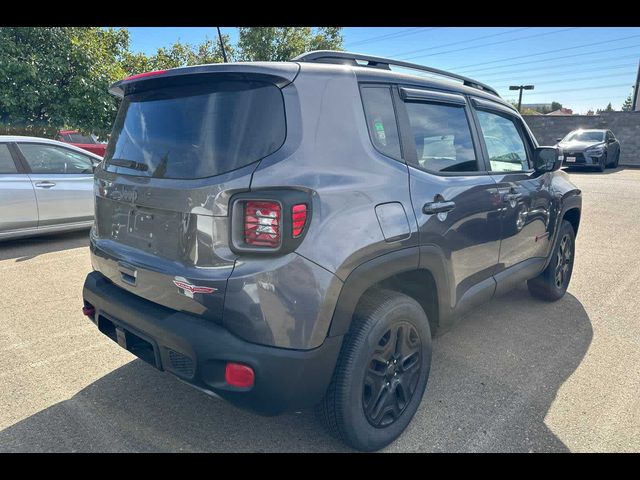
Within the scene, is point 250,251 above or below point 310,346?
above

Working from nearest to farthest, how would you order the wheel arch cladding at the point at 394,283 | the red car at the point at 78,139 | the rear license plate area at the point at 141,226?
the wheel arch cladding at the point at 394,283
the rear license plate area at the point at 141,226
the red car at the point at 78,139

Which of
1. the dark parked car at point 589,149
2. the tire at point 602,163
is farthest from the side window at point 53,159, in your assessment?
the tire at point 602,163

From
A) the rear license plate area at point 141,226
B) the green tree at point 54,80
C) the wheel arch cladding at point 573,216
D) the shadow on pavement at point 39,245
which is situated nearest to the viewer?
the rear license plate area at point 141,226

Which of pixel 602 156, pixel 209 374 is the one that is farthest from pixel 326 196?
pixel 602 156

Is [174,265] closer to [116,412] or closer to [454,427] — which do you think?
[116,412]

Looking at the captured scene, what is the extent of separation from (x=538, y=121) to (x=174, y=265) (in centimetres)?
2372

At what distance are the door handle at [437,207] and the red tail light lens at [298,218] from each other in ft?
2.59

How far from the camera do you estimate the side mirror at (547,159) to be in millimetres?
3561

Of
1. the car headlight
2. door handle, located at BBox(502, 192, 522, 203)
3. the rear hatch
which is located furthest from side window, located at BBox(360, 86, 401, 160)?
the car headlight

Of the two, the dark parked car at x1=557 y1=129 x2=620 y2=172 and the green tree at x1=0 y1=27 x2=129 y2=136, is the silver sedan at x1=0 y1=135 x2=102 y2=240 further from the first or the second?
the dark parked car at x1=557 y1=129 x2=620 y2=172

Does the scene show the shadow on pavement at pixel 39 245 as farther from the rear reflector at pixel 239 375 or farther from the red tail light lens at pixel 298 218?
the red tail light lens at pixel 298 218

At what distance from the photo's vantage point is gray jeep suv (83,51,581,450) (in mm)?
1821
